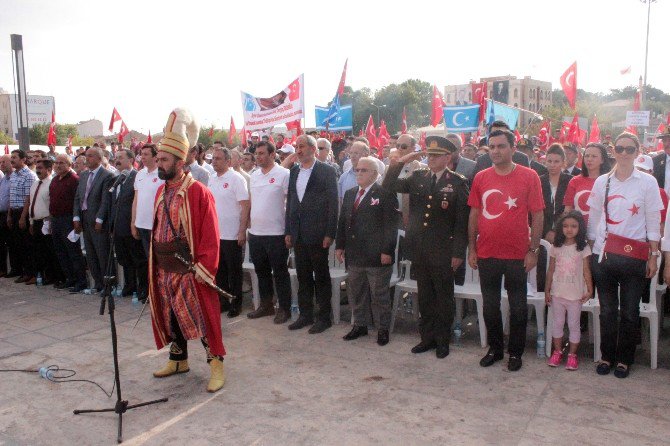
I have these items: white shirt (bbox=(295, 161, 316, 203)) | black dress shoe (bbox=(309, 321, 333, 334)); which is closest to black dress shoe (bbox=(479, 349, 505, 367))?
black dress shoe (bbox=(309, 321, 333, 334))

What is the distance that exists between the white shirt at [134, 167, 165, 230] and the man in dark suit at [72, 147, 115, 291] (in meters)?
0.65

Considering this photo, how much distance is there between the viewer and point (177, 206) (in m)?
4.57

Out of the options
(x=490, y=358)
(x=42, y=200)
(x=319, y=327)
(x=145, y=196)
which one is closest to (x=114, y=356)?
(x=319, y=327)

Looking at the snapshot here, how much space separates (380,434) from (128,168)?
5346mm

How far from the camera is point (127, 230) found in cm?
757

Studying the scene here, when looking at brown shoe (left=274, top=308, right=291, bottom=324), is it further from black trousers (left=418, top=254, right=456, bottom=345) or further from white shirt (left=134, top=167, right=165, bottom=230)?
white shirt (left=134, top=167, right=165, bottom=230)

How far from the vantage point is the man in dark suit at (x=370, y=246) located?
222 inches

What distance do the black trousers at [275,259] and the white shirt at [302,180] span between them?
23.7 inches

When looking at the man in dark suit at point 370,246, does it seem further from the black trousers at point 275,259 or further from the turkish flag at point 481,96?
the turkish flag at point 481,96

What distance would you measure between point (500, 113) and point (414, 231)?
30.5 feet

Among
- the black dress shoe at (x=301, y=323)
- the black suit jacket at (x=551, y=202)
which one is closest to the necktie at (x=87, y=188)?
the black dress shoe at (x=301, y=323)

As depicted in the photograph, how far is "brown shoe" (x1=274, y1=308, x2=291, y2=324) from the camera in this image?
6.42 m

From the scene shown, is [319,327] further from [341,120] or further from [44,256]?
[341,120]

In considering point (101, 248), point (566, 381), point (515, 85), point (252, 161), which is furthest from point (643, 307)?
point (515, 85)
